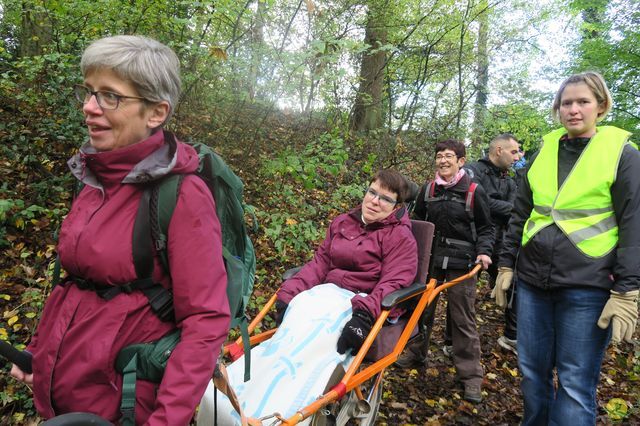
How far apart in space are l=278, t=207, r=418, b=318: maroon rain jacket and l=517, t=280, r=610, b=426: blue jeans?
0.86 meters

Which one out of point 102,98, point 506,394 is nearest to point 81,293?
point 102,98

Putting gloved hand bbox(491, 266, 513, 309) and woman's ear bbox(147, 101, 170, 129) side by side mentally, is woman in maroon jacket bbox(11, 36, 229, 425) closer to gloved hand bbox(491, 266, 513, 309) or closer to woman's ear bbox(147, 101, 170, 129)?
woman's ear bbox(147, 101, 170, 129)

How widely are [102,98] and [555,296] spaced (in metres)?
2.67

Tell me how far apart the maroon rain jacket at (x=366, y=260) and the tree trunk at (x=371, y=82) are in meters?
6.15

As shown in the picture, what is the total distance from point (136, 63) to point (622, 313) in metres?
2.62

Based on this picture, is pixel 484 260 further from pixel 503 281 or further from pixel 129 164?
pixel 129 164

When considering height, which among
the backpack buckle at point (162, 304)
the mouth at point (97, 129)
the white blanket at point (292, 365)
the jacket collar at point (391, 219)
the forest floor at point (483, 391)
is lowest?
the forest floor at point (483, 391)

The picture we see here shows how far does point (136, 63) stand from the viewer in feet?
4.32

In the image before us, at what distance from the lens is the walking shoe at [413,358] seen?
4.42 m

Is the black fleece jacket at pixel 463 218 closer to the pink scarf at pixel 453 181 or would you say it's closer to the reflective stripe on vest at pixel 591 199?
the pink scarf at pixel 453 181

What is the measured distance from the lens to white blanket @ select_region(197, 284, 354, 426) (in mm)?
2258

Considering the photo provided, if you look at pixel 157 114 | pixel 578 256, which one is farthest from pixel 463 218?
pixel 157 114

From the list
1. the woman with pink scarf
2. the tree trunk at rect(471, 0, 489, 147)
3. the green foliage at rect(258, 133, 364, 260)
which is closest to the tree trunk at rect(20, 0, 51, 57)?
the green foliage at rect(258, 133, 364, 260)

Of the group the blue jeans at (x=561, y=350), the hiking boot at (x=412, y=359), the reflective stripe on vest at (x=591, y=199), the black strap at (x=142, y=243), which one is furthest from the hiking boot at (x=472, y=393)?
the black strap at (x=142, y=243)
